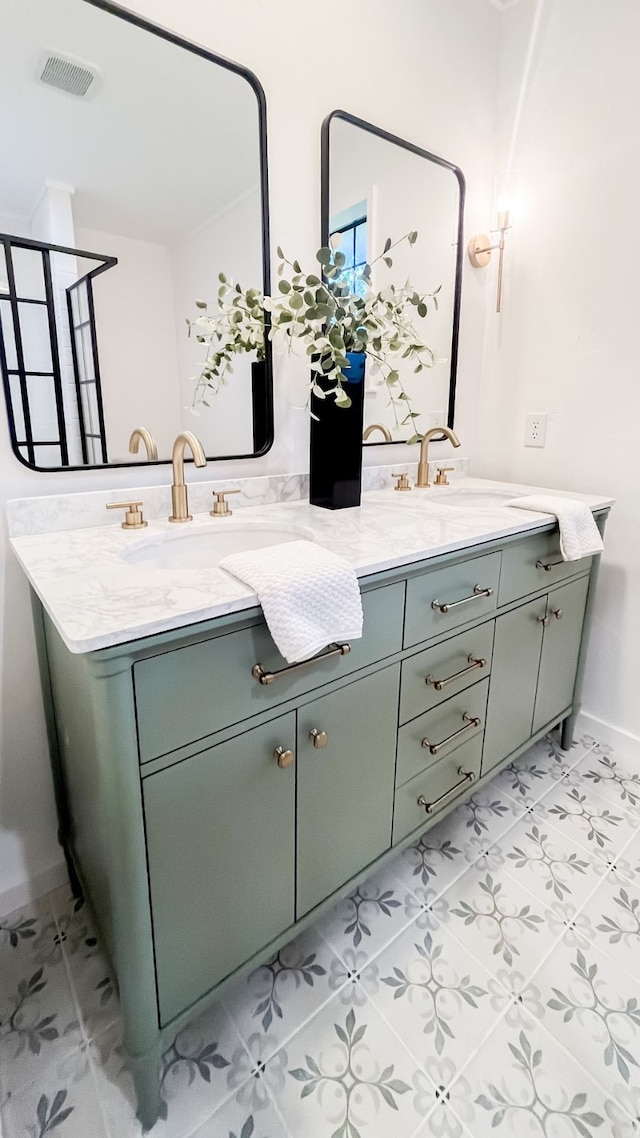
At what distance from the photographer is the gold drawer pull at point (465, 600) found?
108 centimetres

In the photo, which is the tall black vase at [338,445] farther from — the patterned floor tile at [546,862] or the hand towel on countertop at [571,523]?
the patterned floor tile at [546,862]

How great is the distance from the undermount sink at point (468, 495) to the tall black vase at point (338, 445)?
0.36m

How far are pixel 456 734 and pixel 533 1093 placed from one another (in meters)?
0.61

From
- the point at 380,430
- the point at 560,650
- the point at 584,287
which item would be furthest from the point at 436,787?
the point at 584,287

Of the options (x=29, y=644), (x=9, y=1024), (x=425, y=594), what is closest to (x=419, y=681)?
(x=425, y=594)

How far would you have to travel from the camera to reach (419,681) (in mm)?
1102

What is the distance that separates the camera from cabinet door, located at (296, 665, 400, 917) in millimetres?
931

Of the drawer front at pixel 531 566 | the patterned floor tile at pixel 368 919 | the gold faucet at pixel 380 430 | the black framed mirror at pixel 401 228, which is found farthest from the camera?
the gold faucet at pixel 380 430

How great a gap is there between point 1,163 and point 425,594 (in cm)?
108

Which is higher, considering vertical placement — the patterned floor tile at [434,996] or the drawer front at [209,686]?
the drawer front at [209,686]

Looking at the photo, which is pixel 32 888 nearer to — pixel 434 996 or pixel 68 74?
pixel 434 996

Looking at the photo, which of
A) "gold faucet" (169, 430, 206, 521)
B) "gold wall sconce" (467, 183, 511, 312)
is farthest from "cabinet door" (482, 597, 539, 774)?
"gold wall sconce" (467, 183, 511, 312)

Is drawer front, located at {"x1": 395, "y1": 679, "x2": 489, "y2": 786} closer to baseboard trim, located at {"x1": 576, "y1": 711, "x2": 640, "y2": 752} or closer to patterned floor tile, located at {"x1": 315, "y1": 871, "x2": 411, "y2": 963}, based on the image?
patterned floor tile, located at {"x1": 315, "y1": 871, "x2": 411, "y2": 963}

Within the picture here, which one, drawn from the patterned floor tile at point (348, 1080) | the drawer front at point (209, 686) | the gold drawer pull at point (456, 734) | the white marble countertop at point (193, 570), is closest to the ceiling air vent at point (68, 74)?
the white marble countertop at point (193, 570)
